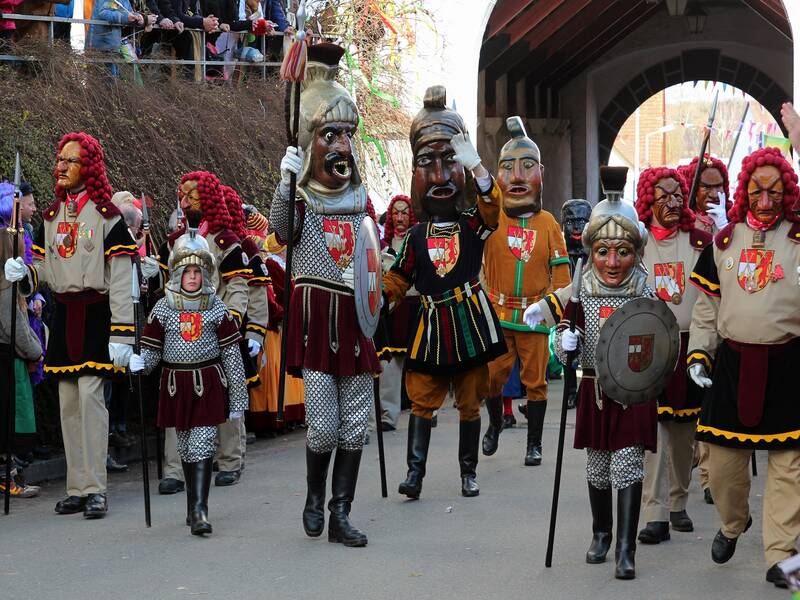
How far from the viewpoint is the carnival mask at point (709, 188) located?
8688mm

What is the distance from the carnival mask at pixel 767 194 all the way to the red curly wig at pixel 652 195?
45.2 inches

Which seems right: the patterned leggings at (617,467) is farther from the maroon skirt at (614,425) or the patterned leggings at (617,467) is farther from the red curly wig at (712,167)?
the red curly wig at (712,167)

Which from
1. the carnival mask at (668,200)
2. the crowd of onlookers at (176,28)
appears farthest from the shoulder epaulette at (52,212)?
the crowd of onlookers at (176,28)

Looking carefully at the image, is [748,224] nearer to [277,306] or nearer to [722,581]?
[722,581]

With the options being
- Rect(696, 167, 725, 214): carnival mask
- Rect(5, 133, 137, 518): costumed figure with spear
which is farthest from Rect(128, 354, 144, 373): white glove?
Rect(696, 167, 725, 214): carnival mask

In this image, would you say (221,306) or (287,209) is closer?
(287,209)

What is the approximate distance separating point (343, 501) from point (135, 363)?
146 centimetres

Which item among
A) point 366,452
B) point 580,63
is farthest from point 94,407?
point 580,63

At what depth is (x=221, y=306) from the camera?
27.3ft

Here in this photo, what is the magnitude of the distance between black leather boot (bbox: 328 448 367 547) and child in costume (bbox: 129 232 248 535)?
0.85 metres

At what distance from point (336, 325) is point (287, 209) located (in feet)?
2.15

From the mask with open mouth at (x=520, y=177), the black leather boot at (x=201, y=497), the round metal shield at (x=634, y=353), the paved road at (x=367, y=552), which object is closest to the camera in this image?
the paved road at (x=367, y=552)

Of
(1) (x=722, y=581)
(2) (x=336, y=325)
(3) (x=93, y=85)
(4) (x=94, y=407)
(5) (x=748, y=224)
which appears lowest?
(1) (x=722, y=581)

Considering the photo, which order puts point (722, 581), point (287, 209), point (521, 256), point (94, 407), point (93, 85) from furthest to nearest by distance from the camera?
point (93, 85), point (521, 256), point (94, 407), point (287, 209), point (722, 581)
